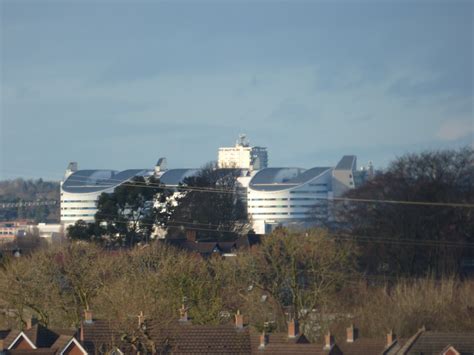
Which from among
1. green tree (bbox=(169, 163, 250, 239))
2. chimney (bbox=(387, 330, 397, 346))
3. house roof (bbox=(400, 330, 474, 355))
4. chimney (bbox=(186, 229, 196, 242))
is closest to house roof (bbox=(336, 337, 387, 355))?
chimney (bbox=(387, 330, 397, 346))

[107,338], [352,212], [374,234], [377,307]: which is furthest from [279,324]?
[352,212]

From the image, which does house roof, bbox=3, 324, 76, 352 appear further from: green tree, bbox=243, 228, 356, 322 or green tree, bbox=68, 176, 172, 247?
green tree, bbox=68, 176, 172, 247

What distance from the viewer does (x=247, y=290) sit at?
177 feet

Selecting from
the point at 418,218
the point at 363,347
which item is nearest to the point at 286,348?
the point at 363,347

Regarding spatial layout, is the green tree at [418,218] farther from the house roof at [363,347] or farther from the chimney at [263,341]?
the chimney at [263,341]

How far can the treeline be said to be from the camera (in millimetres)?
47094

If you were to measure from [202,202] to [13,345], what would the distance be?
5132 cm

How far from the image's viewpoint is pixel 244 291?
5441cm

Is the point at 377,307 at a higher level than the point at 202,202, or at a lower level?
lower

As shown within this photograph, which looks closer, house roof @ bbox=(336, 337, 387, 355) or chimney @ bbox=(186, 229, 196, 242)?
house roof @ bbox=(336, 337, 387, 355)

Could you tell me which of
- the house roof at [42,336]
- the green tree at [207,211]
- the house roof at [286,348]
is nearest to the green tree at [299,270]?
the house roof at [42,336]

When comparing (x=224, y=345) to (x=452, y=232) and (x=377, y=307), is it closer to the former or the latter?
(x=377, y=307)

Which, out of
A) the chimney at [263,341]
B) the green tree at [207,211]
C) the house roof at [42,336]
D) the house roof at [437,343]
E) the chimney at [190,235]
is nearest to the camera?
the chimney at [263,341]

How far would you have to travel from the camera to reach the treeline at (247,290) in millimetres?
47094
